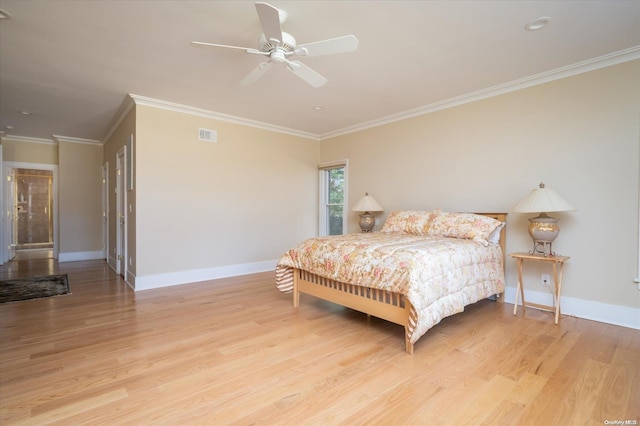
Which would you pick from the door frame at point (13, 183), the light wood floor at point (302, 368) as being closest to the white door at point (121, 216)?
the light wood floor at point (302, 368)

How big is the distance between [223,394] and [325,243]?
163 centimetres

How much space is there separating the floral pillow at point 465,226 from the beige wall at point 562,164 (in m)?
0.47

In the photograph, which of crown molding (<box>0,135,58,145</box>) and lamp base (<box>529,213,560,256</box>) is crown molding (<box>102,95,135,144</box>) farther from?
lamp base (<box>529,213,560,256</box>)

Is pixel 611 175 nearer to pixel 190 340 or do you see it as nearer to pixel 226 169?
pixel 190 340

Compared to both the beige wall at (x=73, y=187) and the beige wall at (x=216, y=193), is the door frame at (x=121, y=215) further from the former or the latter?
the beige wall at (x=73, y=187)

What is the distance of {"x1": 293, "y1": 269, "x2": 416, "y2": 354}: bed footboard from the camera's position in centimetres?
235

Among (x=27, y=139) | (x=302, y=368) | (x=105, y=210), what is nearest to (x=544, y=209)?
(x=302, y=368)

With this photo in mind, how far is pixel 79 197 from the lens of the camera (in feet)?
21.6

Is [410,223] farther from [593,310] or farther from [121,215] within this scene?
[121,215]

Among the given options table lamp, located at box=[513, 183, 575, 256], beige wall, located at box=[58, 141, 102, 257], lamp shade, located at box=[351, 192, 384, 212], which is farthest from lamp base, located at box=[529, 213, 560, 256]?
beige wall, located at box=[58, 141, 102, 257]

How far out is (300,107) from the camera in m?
4.40

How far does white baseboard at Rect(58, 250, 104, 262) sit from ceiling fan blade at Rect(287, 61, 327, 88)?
6674mm

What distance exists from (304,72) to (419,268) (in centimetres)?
183

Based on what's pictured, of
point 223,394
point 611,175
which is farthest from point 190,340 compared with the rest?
point 611,175
